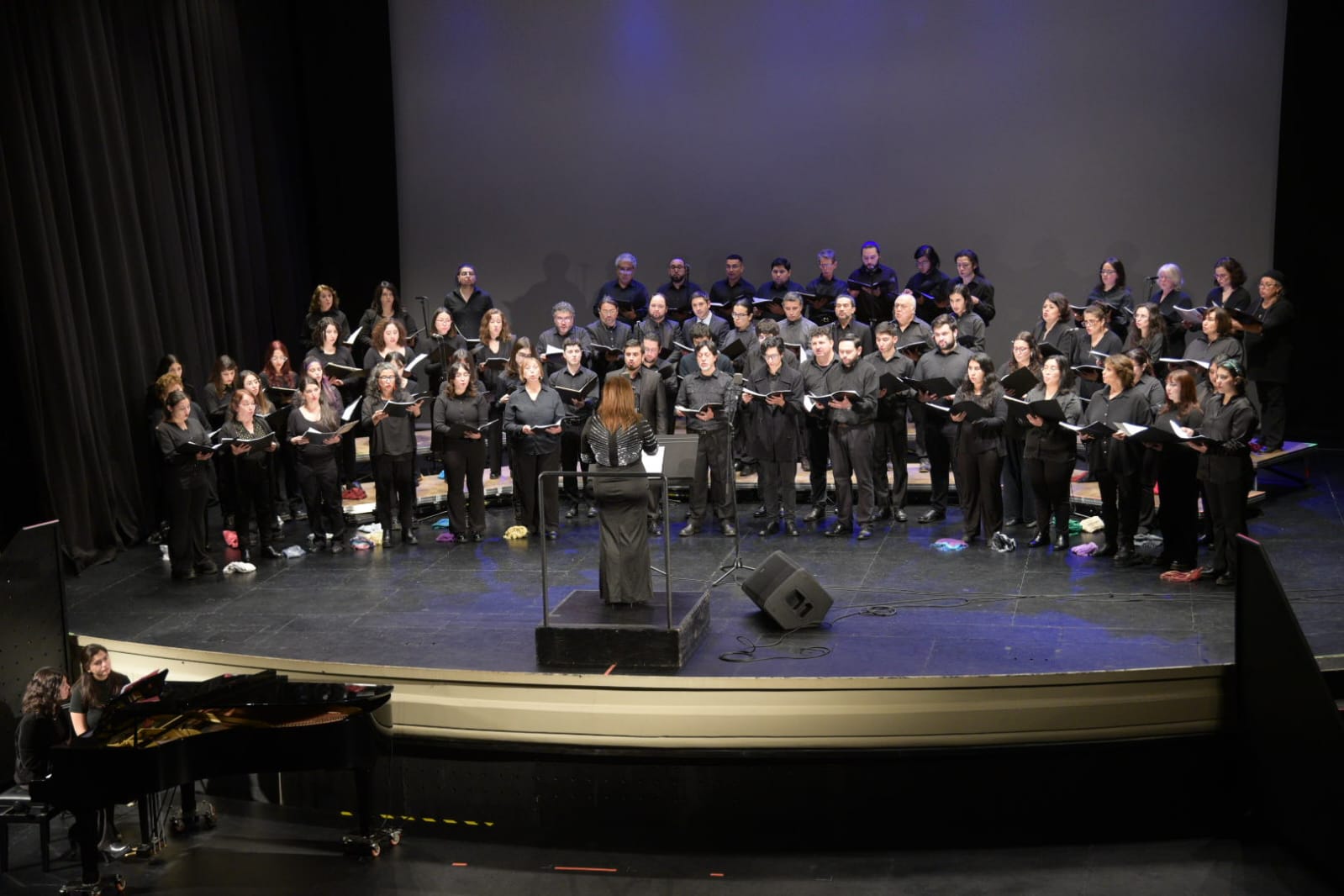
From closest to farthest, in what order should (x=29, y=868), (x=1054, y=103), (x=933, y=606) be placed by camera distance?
(x=29, y=868) → (x=933, y=606) → (x=1054, y=103)

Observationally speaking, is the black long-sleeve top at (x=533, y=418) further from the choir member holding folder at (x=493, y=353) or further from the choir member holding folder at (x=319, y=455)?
the choir member holding folder at (x=319, y=455)

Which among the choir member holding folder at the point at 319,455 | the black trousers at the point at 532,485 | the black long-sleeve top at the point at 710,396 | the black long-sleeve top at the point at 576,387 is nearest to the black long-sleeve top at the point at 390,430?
the choir member holding folder at the point at 319,455

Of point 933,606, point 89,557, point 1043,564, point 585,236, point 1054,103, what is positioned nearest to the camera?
point 933,606

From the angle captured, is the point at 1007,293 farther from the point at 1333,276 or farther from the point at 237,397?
the point at 237,397

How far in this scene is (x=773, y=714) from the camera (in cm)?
591

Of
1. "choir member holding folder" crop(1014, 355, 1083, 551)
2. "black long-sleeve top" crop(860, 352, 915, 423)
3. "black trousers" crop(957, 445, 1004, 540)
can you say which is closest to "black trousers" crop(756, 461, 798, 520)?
"black long-sleeve top" crop(860, 352, 915, 423)

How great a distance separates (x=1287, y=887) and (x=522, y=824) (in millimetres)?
3302

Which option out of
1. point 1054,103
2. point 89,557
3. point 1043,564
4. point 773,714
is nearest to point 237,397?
point 89,557

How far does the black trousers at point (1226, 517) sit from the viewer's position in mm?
7379

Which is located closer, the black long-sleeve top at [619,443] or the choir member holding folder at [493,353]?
the black long-sleeve top at [619,443]

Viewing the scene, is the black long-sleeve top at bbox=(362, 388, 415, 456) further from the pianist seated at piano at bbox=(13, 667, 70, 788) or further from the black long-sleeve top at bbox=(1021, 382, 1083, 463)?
the black long-sleeve top at bbox=(1021, 382, 1083, 463)

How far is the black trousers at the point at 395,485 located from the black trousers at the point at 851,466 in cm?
292

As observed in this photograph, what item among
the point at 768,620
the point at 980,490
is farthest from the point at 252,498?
the point at 980,490

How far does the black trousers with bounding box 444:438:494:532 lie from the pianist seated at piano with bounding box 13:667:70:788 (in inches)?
138
